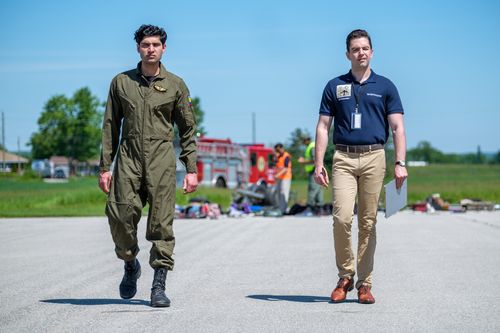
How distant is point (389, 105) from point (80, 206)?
73.7 ft

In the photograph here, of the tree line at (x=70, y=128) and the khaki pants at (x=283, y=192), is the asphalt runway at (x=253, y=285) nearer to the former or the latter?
the khaki pants at (x=283, y=192)

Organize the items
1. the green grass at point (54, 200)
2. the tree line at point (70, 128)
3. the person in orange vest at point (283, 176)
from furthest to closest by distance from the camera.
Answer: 1. the tree line at point (70, 128)
2. the green grass at point (54, 200)
3. the person in orange vest at point (283, 176)

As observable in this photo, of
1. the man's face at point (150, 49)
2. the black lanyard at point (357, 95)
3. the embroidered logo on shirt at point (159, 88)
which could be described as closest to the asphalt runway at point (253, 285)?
the black lanyard at point (357, 95)

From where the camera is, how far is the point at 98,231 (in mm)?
17328

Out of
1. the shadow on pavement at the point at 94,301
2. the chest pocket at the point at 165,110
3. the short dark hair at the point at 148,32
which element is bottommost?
the shadow on pavement at the point at 94,301

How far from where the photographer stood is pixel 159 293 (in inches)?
302

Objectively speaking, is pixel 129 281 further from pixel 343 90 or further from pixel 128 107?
pixel 343 90

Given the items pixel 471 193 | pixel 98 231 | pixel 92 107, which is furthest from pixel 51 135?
pixel 98 231

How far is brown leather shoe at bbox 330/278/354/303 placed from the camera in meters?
7.97

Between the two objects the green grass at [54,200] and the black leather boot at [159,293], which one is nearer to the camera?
the black leather boot at [159,293]

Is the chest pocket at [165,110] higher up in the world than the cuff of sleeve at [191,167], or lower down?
higher up

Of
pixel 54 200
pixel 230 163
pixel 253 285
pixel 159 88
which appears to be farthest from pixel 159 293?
pixel 230 163

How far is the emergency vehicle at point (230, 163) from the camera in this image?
4484cm

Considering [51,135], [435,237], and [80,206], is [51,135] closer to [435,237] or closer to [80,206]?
[80,206]
